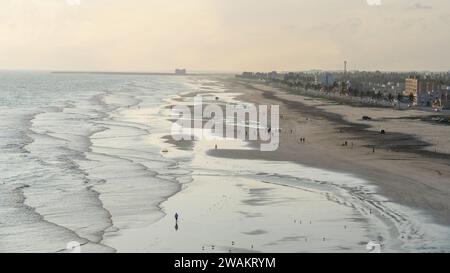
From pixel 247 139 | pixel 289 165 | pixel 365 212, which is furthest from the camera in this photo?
pixel 247 139

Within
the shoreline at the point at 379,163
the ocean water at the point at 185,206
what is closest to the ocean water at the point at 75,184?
the ocean water at the point at 185,206

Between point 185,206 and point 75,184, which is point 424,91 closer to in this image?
point 75,184

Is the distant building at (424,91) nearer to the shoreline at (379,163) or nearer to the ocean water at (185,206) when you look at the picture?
the shoreline at (379,163)

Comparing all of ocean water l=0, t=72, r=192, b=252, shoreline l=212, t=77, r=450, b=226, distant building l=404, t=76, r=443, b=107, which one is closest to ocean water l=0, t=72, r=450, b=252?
ocean water l=0, t=72, r=192, b=252

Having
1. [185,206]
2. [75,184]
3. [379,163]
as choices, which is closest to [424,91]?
[379,163]

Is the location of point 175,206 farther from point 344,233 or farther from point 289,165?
point 289,165
